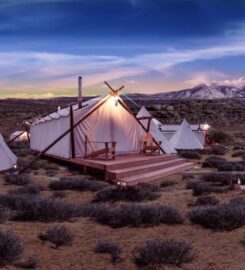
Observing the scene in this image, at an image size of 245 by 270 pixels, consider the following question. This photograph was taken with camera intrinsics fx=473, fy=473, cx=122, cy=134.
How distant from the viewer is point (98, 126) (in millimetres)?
20438

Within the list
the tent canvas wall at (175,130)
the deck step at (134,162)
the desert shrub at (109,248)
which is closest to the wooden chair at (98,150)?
the deck step at (134,162)

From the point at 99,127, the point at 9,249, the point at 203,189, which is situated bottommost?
the point at 203,189

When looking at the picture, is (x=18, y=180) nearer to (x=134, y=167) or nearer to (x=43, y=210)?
(x=134, y=167)

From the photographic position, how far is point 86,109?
20031 millimetres

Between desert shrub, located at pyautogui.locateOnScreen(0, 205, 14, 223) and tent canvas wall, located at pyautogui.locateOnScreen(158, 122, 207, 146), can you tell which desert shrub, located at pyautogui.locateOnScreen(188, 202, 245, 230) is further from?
tent canvas wall, located at pyautogui.locateOnScreen(158, 122, 207, 146)

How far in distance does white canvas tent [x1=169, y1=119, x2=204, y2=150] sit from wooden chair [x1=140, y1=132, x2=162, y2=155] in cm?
1034

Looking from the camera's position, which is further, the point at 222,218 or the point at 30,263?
the point at 222,218

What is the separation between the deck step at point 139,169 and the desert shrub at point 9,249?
846cm

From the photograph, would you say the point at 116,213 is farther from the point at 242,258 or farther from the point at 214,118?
the point at 214,118

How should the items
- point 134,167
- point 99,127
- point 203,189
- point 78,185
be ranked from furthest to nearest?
point 99,127 → point 134,167 → point 78,185 → point 203,189

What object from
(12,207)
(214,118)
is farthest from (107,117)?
(214,118)

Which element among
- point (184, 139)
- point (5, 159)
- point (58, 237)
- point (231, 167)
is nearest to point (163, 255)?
point (58, 237)

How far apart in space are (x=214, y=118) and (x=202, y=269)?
67234mm

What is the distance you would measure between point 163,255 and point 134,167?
33.6 ft
